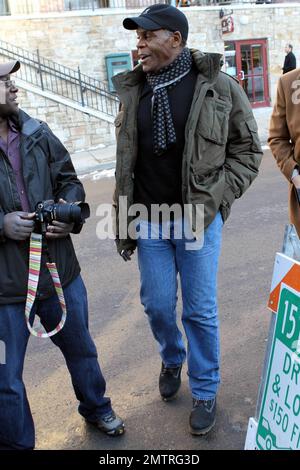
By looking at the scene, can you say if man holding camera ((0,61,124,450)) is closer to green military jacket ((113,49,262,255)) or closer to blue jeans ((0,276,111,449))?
blue jeans ((0,276,111,449))

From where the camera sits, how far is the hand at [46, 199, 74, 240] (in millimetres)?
2320

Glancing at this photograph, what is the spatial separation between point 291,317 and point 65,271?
43.3 inches

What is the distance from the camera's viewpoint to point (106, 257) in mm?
5559

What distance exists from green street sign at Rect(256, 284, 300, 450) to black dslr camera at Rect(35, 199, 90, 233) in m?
0.97

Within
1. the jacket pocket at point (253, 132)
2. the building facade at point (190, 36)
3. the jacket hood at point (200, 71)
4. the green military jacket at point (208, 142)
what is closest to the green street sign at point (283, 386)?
the green military jacket at point (208, 142)

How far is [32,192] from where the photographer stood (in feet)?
7.70

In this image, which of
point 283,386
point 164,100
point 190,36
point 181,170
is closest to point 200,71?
point 164,100

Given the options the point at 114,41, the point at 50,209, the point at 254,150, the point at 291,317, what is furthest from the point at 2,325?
the point at 114,41

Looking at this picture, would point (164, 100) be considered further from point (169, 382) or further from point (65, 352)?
point (169, 382)

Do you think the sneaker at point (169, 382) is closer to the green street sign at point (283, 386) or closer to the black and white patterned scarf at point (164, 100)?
the green street sign at point (283, 386)

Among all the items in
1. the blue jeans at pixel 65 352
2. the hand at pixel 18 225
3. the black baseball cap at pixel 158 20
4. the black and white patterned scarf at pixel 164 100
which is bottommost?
the blue jeans at pixel 65 352

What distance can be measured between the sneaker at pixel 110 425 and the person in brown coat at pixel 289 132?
1472 millimetres

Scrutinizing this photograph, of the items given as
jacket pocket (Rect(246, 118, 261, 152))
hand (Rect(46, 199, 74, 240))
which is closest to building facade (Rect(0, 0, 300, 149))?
jacket pocket (Rect(246, 118, 261, 152))

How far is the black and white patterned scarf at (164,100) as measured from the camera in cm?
262
